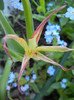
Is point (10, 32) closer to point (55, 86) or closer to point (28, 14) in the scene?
point (28, 14)

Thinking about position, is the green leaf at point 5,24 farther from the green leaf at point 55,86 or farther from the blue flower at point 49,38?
the green leaf at point 55,86

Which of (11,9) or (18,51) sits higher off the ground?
(11,9)

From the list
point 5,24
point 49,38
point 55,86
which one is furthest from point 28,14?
A: point 55,86

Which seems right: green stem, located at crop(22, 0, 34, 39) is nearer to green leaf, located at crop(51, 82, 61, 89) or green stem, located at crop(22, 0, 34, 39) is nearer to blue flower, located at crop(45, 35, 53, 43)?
blue flower, located at crop(45, 35, 53, 43)

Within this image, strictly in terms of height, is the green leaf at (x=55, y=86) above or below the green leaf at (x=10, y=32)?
below

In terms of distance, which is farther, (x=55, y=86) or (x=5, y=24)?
(x=55, y=86)

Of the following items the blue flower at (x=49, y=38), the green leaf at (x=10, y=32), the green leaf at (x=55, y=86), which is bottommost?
the green leaf at (x=55, y=86)

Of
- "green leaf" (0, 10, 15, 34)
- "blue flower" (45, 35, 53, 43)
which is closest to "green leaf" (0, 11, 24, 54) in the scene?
"green leaf" (0, 10, 15, 34)

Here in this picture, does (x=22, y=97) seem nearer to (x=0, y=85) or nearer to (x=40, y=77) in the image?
(x=40, y=77)

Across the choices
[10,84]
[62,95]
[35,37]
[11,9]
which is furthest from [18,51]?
[11,9]

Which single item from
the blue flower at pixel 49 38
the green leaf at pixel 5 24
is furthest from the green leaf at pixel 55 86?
the green leaf at pixel 5 24

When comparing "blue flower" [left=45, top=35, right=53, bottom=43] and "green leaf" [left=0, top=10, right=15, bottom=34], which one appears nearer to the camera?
"green leaf" [left=0, top=10, right=15, bottom=34]
